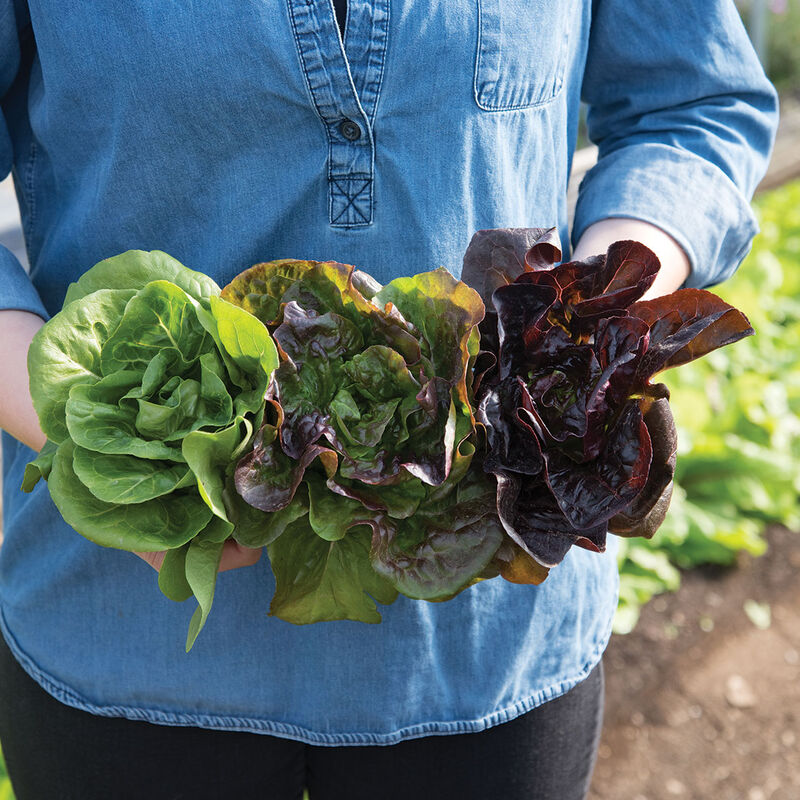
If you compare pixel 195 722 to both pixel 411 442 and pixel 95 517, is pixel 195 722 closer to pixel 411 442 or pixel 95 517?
pixel 95 517

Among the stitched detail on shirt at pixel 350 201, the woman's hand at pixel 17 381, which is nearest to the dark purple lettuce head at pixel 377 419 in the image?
the stitched detail on shirt at pixel 350 201

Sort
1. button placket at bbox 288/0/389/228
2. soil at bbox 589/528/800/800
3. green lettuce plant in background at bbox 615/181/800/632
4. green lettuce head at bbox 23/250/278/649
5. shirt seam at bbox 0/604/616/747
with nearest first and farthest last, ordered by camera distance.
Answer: green lettuce head at bbox 23/250/278/649 → button placket at bbox 288/0/389/228 → shirt seam at bbox 0/604/616/747 → soil at bbox 589/528/800/800 → green lettuce plant in background at bbox 615/181/800/632

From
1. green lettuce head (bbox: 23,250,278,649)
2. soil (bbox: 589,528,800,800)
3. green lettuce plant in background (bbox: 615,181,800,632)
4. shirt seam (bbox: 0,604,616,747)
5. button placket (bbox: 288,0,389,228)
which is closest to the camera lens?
green lettuce head (bbox: 23,250,278,649)

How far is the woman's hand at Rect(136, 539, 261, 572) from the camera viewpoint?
0.99 meters

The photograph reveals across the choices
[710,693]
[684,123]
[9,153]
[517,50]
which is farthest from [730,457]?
[9,153]

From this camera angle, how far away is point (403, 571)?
96cm

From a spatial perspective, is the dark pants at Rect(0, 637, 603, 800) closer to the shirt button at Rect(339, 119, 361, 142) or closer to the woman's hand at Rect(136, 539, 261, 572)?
the woman's hand at Rect(136, 539, 261, 572)

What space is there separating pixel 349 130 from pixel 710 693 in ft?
8.06

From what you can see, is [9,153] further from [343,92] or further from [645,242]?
[645,242]

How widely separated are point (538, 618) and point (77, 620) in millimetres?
653

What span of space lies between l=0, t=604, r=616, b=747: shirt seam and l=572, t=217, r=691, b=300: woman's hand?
638 millimetres

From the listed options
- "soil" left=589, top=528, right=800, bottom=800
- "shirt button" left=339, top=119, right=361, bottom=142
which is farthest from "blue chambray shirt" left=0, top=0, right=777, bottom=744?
"soil" left=589, top=528, right=800, bottom=800

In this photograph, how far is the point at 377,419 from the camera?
0.95m

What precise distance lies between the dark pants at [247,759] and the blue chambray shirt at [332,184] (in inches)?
1.9
